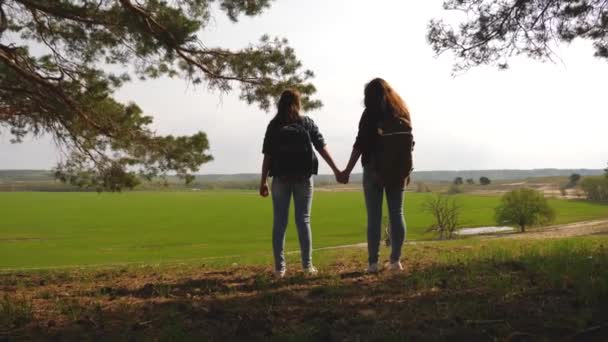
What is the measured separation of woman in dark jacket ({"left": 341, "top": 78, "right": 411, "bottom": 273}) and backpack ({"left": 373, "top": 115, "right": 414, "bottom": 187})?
5cm

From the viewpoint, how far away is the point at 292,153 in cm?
449

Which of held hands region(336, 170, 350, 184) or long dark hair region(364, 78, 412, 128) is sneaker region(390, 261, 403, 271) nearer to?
held hands region(336, 170, 350, 184)

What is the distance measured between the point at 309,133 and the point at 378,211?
107 centimetres

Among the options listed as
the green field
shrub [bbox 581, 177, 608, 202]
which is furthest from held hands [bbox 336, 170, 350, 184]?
shrub [bbox 581, 177, 608, 202]

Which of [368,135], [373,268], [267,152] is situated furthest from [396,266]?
[267,152]

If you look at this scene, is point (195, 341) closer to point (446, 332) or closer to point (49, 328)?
point (49, 328)

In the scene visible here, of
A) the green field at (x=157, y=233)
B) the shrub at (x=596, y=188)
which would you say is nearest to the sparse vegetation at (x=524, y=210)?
the green field at (x=157, y=233)

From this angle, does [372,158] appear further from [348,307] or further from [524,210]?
[524,210]

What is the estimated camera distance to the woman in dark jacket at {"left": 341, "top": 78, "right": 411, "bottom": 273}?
4.49 meters

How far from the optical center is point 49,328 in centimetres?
314

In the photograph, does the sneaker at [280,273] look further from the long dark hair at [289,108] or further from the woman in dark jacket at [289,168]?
the long dark hair at [289,108]

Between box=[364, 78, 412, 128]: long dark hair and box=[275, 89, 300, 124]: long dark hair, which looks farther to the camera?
box=[275, 89, 300, 124]: long dark hair

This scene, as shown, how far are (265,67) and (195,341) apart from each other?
596 cm

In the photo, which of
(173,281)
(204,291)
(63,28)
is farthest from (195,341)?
(63,28)
